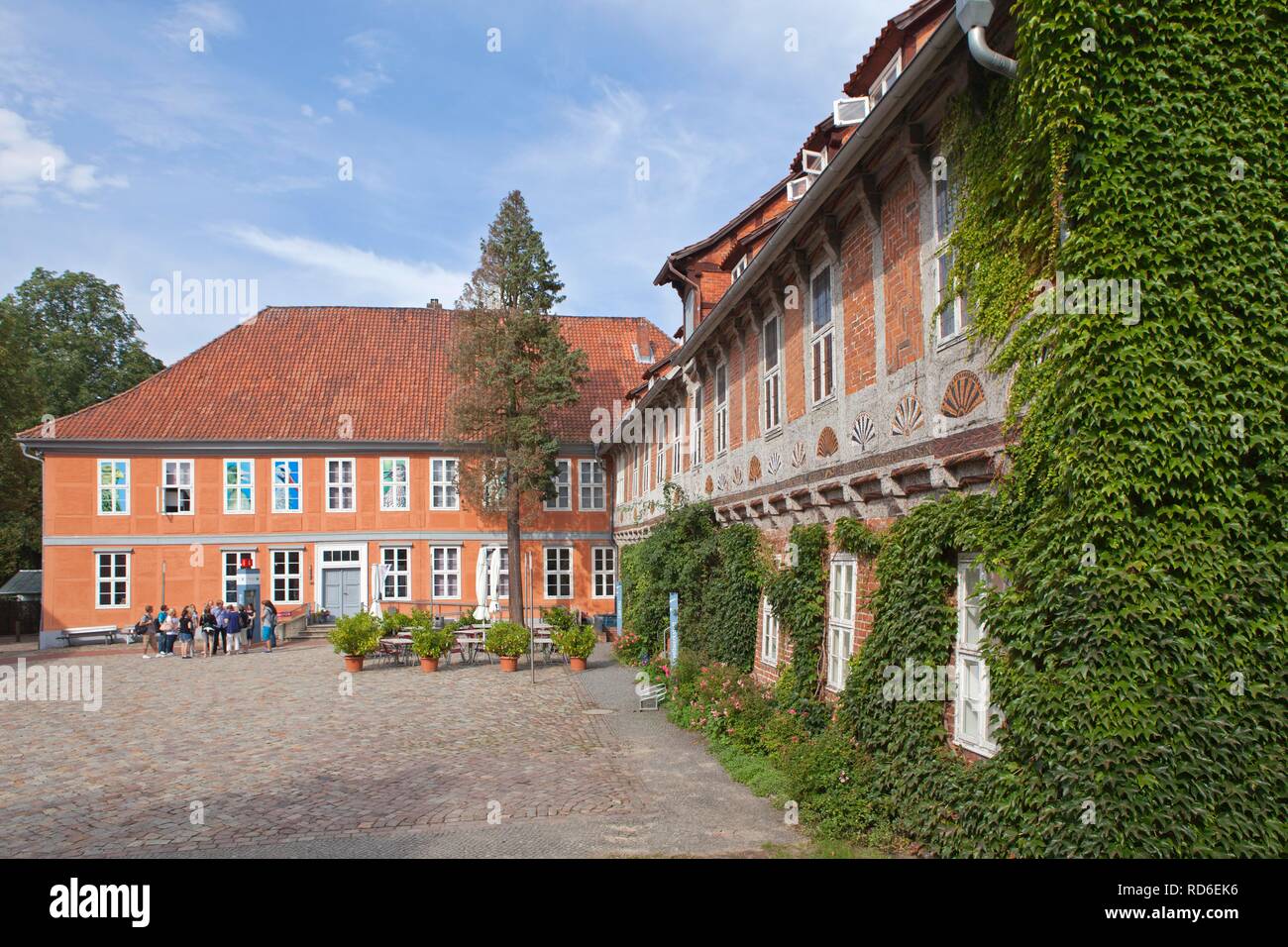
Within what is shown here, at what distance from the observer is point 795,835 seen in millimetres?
7980

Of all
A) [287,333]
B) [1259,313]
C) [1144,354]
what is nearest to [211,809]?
[1144,354]

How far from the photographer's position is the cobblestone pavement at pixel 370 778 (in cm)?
815

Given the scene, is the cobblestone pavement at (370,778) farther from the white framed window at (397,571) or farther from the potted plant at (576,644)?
the white framed window at (397,571)

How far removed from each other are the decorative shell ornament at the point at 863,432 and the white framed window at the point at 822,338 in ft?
2.45

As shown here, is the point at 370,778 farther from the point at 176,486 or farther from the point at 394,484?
the point at 176,486

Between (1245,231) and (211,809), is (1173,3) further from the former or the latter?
(211,809)

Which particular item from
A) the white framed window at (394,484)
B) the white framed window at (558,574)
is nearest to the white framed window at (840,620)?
the white framed window at (558,574)

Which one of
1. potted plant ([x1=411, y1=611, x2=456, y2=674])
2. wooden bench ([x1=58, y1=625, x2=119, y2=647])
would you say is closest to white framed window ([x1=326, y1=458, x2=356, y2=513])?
wooden bench ([x1=58, y1=625, x2=119, y2=647])

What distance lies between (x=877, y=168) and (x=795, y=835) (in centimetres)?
616

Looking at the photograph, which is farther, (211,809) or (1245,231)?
(211,809)

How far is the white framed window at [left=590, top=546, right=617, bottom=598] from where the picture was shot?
1363 inches

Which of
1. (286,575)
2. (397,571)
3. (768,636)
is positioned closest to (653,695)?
(768,636)

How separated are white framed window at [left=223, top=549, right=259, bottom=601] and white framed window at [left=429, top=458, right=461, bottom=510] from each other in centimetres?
671

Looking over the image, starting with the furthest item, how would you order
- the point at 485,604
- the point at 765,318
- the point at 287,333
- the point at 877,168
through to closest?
the point at 287,333, the point at 485,604, the point at 765,318, the point at 877,168
